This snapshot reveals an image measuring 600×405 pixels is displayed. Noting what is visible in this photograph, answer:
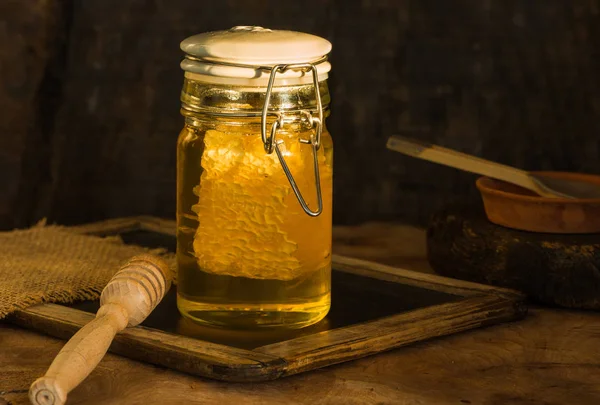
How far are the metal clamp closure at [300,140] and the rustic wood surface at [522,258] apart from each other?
260mm

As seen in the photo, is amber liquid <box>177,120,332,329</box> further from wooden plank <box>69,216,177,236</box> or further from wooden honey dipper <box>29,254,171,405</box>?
wooden plank <box>69,216,177,236</box>

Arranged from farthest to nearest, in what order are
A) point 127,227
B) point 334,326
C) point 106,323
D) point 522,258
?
point 127,227 → point 522,258 → point 334,326 → point 106,323

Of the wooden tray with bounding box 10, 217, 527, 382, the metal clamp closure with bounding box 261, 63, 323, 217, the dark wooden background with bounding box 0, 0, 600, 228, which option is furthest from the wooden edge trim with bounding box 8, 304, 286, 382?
the dark wooden background with bounding box 0, 0, 600, 228

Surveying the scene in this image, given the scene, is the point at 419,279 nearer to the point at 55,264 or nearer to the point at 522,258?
the point at 522,258

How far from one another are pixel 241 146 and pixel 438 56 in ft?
2.04

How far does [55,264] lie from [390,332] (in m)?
0.39

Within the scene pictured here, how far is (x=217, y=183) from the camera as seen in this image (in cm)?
89

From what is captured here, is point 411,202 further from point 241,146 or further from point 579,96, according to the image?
point 241,146

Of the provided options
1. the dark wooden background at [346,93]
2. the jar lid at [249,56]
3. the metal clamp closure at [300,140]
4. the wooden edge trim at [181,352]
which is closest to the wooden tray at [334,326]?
the wooden edge trim at [181,352]

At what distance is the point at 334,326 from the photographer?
929 millimetres

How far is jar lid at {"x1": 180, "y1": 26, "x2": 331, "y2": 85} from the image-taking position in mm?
857

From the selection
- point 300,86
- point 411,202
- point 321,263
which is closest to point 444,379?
point 321,263

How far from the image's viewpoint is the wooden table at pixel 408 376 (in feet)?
2.60

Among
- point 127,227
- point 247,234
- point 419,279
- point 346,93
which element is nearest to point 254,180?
point 247,234
